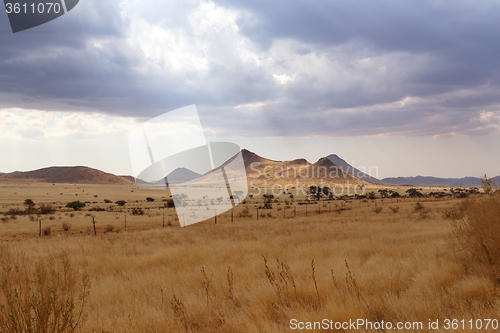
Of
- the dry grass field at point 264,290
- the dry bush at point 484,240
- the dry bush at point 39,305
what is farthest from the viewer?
the dry bush at point 484,240

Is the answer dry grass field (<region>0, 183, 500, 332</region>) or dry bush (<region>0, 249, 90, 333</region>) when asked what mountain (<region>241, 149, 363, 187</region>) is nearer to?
dry grass field (<region>0, 183, 500, 332</region>)

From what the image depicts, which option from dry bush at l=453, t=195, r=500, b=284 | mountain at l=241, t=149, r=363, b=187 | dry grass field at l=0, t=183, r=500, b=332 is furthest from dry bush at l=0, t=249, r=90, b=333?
mountain at l=241, t=149, r=363, b=187

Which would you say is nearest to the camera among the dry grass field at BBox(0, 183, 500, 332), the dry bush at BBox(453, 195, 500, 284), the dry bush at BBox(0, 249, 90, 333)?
the dry bush at BBox(0, 249, 90, 333)

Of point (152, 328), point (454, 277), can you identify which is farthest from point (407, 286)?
point (152, 328)

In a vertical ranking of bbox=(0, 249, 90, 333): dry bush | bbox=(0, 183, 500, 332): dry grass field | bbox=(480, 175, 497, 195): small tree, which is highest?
bbox=(480, 175, 497, 195): small tree

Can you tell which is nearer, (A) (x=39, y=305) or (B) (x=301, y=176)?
(A) (x=39, y=305)

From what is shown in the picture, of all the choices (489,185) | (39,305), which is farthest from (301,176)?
(39,305)

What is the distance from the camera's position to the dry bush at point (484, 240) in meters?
6.49

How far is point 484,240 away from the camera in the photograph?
675cm

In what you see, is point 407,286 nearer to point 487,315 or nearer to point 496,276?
point 496,276

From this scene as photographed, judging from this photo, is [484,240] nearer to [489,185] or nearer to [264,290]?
[489,185]

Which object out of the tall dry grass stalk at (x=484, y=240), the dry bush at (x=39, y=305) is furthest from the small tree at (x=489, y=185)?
the dry bush at (x=39, y=305)

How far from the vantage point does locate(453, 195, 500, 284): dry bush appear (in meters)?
6.49

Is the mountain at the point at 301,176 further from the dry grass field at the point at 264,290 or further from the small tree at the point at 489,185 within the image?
the small tree at the point at 489,185
